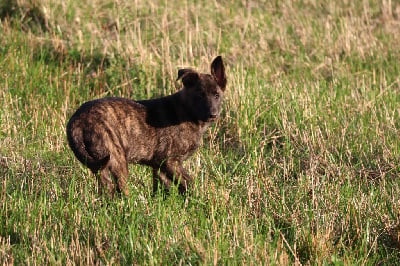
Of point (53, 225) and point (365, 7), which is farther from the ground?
point (365, 7)

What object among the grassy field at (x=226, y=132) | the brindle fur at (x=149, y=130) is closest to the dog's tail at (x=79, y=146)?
the brindle fur at (x=149, y=130)

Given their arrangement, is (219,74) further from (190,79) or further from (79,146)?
(79,146)

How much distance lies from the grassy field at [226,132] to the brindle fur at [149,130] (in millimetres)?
241

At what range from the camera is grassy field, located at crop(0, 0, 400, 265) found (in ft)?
22.3

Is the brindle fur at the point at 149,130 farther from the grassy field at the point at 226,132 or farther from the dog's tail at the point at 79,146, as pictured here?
the grassy field at the point at 226,132

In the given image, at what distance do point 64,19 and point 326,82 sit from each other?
159 inches

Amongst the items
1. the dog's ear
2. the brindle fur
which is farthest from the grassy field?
the dog's ear

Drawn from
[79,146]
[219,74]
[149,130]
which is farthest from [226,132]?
[79,146]

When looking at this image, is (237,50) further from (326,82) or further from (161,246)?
(161,246)

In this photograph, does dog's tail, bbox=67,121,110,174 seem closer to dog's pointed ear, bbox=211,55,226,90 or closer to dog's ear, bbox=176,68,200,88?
dog's ear, bbox=176,68,200,88

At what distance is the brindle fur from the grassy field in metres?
0.24

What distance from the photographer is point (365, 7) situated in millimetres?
14805

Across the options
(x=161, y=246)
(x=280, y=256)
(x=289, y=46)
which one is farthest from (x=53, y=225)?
(x=289, y=46)

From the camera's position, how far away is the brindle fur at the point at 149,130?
768cm
